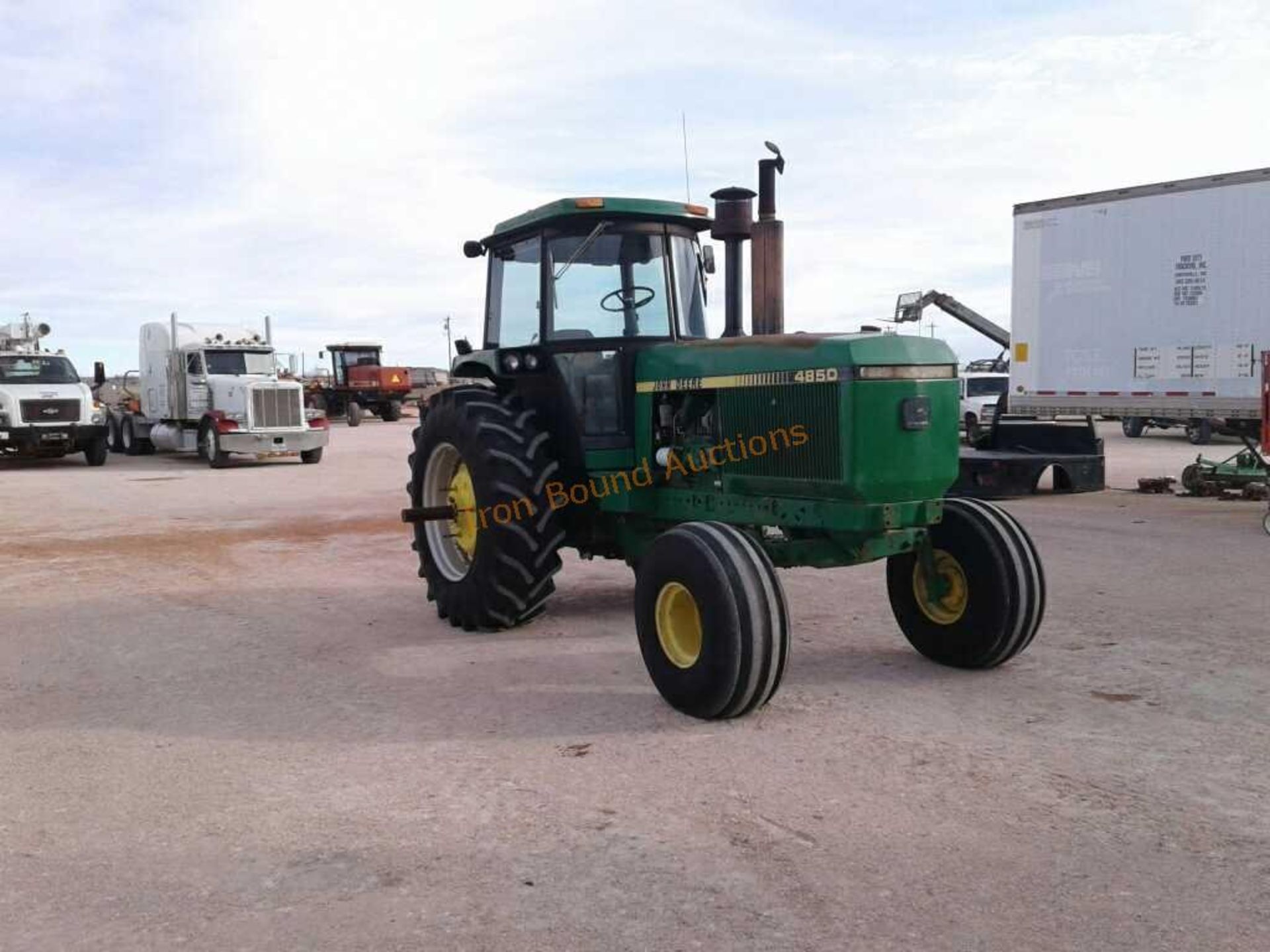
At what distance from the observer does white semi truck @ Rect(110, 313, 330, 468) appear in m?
19.5

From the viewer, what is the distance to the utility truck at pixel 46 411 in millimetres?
18875

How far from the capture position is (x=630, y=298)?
658 cm

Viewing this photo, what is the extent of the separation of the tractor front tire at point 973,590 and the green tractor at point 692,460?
11 mm

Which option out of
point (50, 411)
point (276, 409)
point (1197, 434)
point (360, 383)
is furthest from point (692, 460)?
point (360, 383)

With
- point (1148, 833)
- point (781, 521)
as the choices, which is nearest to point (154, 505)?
point (781, 521)

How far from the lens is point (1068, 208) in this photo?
1411 cm

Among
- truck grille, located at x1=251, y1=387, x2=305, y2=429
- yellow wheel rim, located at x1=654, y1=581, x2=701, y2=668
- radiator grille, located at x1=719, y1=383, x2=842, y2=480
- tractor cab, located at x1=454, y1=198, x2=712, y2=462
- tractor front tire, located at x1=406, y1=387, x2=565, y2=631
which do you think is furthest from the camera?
truck grille, located at x1=251, y1=387, x2=305, y2=429

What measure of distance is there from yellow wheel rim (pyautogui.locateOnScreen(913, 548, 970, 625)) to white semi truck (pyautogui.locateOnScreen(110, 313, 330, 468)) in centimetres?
1575

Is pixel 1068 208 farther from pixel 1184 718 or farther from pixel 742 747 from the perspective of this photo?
pixel 742 747

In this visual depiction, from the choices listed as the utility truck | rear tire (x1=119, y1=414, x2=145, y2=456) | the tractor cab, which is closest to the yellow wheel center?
the tractor cab

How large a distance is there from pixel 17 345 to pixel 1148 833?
2464 centimetres

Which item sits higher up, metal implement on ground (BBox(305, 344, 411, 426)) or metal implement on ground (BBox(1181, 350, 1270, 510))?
metal implement on ground (BBox(305, 344, 411, 426))

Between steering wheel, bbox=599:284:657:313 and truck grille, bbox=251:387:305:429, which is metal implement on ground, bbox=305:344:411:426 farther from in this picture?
steering wheel, bbox=599:284:657:313

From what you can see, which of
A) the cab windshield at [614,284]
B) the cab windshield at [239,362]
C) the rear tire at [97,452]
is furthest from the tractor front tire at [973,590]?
the rear tire at [97,452]
